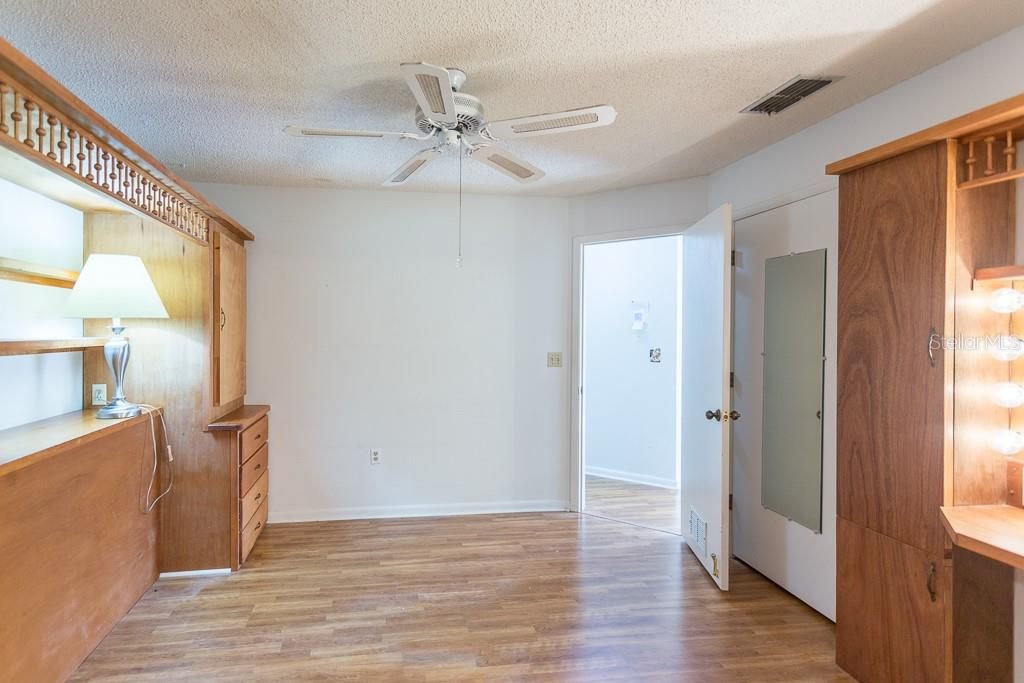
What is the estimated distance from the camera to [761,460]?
308 cm

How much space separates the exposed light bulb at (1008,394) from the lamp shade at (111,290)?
3.38m

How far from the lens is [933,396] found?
71.1 inches

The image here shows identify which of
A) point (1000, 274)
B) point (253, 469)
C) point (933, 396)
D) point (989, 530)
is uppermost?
point (1000, 274)

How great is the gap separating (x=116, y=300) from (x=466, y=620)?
2147 mm

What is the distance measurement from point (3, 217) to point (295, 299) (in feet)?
5.99

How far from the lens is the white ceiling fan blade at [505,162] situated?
7.58 feet

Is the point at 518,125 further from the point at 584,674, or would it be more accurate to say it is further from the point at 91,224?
the point at 91,224

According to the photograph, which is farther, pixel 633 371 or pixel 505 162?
pixel 633 371

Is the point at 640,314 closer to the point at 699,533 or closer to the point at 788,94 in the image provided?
the point at 699,533

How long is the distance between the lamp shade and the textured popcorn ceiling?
70 cm

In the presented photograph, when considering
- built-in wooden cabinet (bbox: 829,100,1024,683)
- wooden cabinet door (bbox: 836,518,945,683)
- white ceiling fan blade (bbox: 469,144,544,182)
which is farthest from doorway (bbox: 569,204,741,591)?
white ceiling fan blade (bbox: 469,144,544,182)

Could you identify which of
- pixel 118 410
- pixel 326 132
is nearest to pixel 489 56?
pixel 326 132

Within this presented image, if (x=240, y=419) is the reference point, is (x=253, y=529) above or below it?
below

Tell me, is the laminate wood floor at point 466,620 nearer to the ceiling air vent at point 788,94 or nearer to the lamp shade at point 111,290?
the lamp shade at point 111,290
